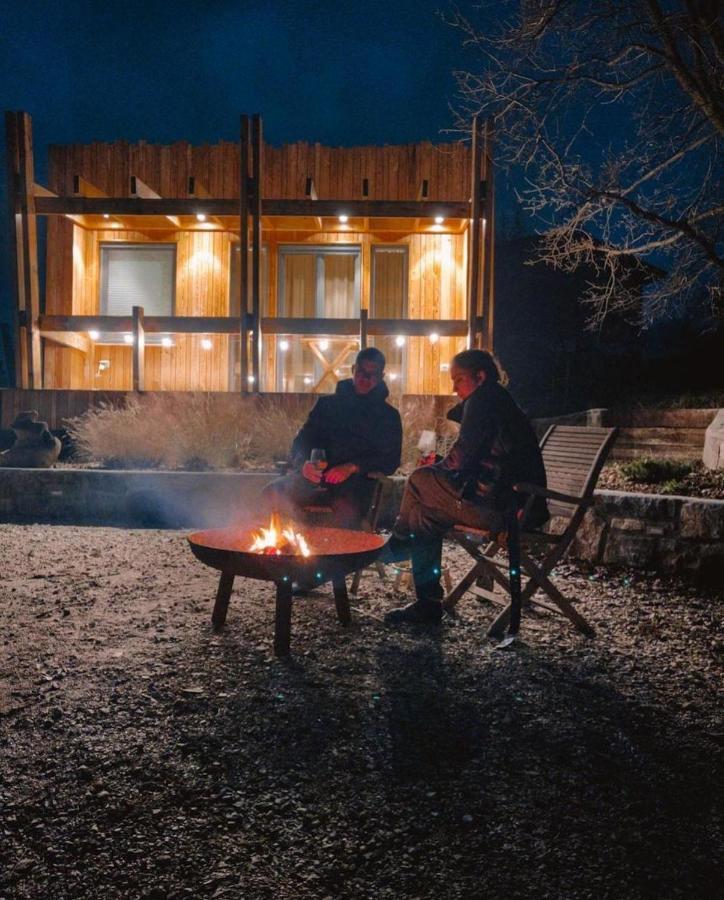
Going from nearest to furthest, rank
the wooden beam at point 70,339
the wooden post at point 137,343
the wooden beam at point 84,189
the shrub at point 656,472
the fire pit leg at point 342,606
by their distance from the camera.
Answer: the fire pit leg at point 342,606 < the shrub at point 656,472 < the wooden post at point 137,343 < the wooden beam at point 70,339 < the wooden beam at point 84,189

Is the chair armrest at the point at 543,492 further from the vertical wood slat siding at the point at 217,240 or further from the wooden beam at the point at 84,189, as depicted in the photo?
the wooden beam at the point at 84,189

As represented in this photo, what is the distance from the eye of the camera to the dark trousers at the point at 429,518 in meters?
3.70

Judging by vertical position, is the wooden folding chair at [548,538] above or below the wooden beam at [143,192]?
below

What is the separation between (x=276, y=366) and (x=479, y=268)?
4.98 metres

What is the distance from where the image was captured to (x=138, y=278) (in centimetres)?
1515

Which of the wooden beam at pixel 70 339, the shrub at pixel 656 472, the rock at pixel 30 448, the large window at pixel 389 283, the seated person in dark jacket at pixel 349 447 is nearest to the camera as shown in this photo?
the seated person in dark jacket at pixel 349 447

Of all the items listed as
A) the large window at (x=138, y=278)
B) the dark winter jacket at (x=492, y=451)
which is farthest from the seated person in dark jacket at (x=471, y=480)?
the large window at (x=138, y=278)

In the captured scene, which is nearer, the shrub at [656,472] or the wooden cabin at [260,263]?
the shrub at [656,472]

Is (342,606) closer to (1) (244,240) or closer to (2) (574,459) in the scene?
(2) (574,459)

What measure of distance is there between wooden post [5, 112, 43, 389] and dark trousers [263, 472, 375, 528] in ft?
30.8

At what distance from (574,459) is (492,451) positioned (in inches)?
27.4

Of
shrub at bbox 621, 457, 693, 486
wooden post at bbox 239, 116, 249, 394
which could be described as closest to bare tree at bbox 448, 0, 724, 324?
shrub at bbox 621, 457, 693, 486

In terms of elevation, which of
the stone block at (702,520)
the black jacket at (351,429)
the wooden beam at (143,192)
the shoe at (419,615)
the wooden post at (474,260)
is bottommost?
the shoe at (419,615)

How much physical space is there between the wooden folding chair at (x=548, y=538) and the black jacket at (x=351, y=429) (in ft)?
3.49
